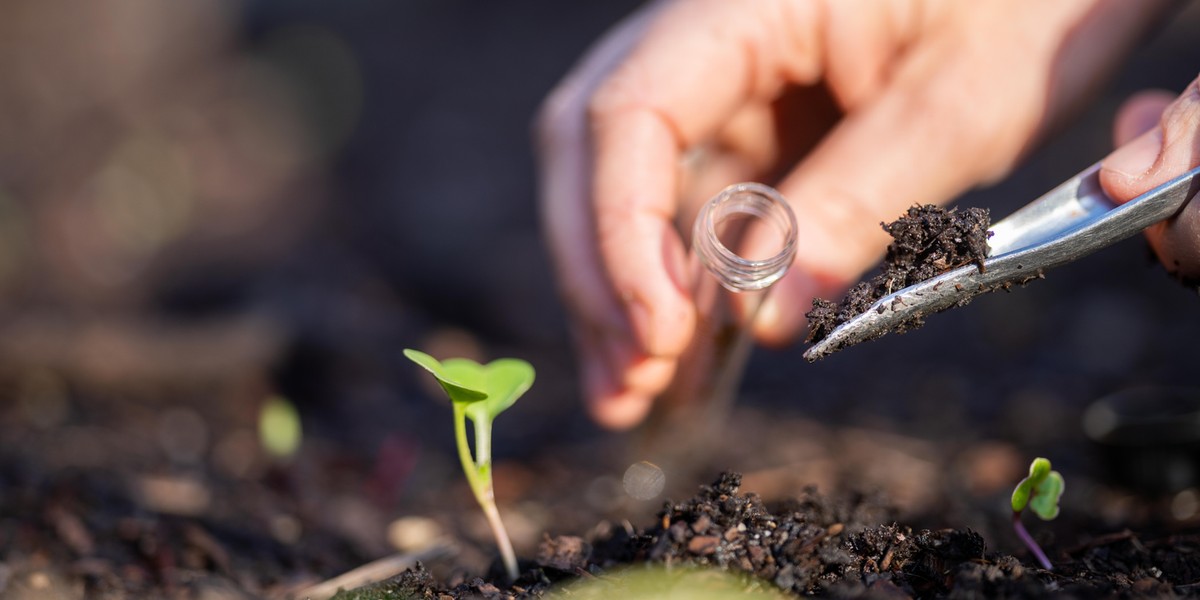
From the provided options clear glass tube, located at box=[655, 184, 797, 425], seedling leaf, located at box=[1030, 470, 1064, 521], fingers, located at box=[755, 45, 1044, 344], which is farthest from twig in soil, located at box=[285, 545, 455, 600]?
seedling leaf, located at box=[1030, 470, 1064, 521]

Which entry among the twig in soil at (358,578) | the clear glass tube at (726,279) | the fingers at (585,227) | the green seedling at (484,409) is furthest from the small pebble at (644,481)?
the green seedling at (484,409)

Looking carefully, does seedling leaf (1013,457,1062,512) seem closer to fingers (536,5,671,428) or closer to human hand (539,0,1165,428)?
human hand (539,0,1165,428)

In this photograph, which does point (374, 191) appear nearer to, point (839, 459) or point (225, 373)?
point (225, 373)

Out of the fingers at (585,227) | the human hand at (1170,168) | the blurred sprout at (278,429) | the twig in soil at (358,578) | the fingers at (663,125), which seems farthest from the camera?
the blurred sprout at (278,429)

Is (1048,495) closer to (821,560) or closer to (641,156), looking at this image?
(821,560)

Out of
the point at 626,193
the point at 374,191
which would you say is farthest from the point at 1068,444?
the point at 374,191

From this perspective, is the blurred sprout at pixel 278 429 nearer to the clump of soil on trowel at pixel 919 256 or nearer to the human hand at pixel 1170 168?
the clump of soil on trowel at pixel 919 256
